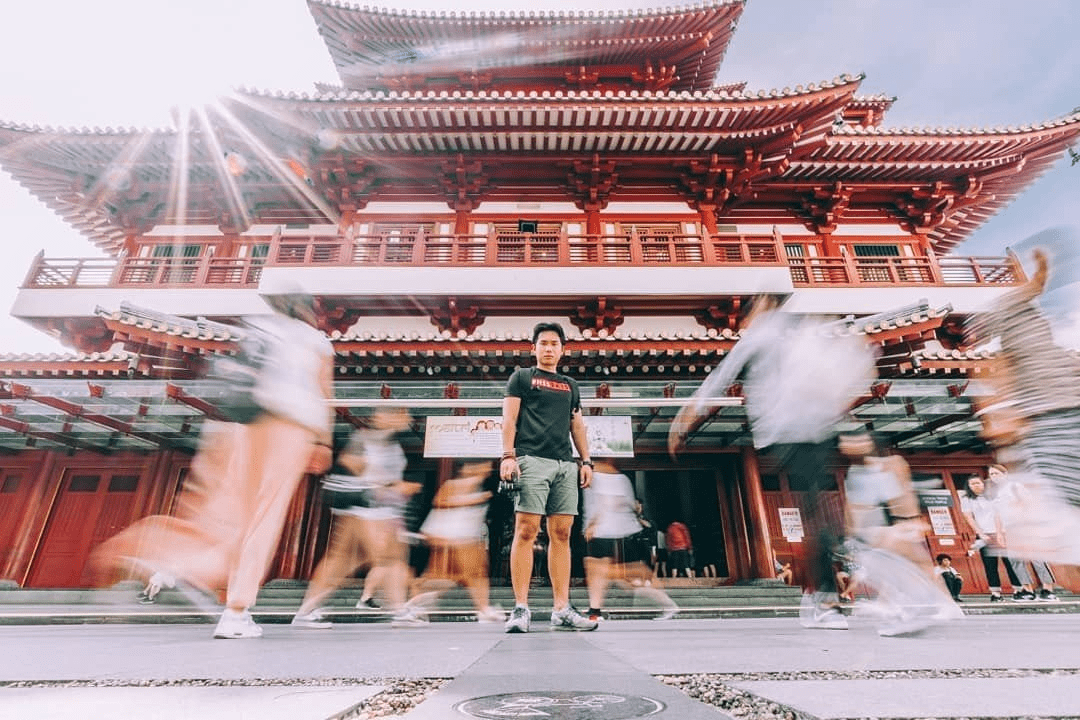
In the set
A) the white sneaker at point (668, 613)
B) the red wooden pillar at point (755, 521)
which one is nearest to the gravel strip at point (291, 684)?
the white sneaker at point (668, 613)

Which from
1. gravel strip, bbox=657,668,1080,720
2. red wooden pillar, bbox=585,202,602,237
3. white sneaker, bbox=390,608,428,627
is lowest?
white sneaker, bbox=390,608,428,627

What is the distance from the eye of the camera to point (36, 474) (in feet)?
29.6

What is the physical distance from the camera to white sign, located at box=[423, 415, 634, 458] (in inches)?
269

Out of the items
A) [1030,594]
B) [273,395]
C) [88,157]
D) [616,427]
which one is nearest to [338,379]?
[616,427]

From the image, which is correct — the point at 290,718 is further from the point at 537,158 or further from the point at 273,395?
the point at 537,158

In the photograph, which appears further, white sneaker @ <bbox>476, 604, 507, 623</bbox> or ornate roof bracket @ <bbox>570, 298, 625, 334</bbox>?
ornate roof bracket @ <bbox>570, 298, 625, 334</bbox>

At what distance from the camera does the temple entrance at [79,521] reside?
27.7 feet

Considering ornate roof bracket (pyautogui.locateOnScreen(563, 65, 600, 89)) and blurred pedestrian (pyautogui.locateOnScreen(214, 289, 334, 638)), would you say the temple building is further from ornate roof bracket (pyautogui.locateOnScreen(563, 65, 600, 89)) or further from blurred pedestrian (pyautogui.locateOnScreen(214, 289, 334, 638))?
blurred pedestrian (pyautogui.locateOnScreen(214, 289, 334, 638))

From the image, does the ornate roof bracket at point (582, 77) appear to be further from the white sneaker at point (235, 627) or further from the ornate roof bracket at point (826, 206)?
the white sneaker at point (235, 627)

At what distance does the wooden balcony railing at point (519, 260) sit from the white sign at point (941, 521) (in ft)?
13.6

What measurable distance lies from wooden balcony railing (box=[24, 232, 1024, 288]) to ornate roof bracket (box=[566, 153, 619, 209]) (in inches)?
53.6

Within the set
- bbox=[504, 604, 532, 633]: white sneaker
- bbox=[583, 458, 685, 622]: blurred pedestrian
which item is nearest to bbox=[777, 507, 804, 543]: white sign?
bbox=[583, 458, 685, 622]: blurred pedestrian

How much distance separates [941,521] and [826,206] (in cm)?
647

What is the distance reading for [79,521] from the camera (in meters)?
8.83
